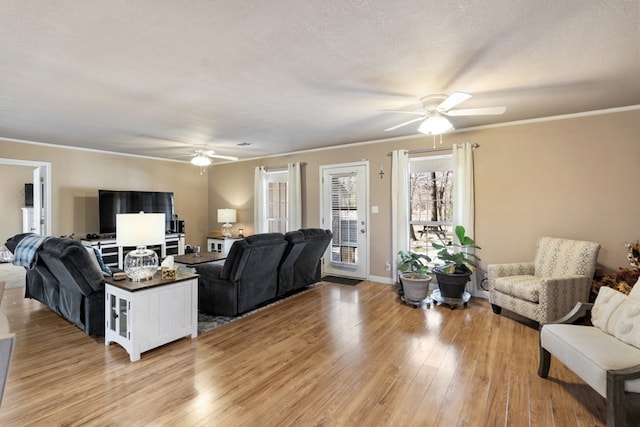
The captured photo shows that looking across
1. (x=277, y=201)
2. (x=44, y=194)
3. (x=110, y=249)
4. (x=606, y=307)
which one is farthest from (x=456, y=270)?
(x=44, y=194)

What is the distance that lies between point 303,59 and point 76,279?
2.92 meters

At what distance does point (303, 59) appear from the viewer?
236 cm

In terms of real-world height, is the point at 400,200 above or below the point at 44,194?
below

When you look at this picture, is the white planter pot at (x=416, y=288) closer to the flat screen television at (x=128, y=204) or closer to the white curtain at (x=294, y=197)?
the white curtain at (x=294, y=197)

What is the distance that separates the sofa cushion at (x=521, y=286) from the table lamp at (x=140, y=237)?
12.2 feet

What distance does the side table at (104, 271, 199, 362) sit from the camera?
2635mm

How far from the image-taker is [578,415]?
1.96m

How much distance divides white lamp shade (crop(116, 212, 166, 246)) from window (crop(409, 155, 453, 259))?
148 inches

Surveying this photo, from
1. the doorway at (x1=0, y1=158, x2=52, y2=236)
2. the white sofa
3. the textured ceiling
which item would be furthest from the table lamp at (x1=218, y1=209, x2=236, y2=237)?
the white sofa

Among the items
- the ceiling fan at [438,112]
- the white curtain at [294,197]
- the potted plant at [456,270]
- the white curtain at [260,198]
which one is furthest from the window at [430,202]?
the white curtain at [260,198]

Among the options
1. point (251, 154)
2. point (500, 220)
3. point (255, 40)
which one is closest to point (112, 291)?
point (255, 40)

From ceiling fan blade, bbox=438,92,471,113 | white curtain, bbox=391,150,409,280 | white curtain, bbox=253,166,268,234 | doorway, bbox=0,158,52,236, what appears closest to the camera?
ceiling fan blade, bbox=438,92,471,113

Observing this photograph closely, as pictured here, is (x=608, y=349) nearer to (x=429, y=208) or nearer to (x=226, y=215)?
(x=429, y=208)

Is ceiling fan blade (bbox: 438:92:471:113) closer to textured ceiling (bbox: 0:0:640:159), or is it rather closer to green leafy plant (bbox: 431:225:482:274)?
textured ceiling (bbox: 0:0:640:159)
